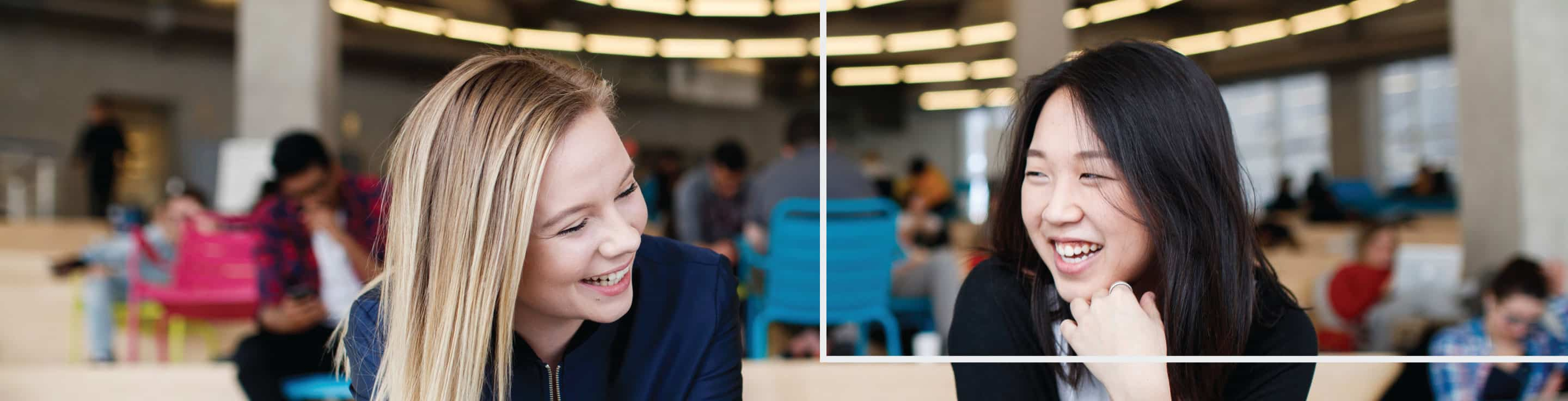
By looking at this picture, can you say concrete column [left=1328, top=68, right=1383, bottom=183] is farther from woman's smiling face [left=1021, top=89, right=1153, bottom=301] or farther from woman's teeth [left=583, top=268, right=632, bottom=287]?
woman's teeth [left=583, top=268, right=632, bottom=287]

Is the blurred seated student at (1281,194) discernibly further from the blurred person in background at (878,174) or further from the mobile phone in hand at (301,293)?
the blurred person in background at (878,174)

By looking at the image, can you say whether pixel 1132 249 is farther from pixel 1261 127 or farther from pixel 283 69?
pixel 283 69

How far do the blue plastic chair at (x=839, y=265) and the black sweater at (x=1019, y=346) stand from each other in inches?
62.7

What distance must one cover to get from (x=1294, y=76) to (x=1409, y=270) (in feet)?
7.36

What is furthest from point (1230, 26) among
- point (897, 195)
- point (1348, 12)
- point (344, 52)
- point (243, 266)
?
point (344, 52)

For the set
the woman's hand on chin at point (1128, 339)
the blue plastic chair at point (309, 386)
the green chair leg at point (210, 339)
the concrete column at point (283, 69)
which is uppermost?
the concrete column at point (283, 69)

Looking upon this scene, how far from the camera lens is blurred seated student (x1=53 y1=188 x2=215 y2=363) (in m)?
2.84

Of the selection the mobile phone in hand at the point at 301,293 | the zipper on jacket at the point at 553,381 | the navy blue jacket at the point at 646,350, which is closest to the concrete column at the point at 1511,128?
the navy blue jacket at the point at 646,350

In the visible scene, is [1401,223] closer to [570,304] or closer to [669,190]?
[669,190]

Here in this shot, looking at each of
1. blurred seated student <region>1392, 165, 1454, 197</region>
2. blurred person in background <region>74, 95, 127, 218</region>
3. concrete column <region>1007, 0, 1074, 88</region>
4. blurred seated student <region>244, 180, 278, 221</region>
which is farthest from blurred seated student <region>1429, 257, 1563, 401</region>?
blurred person in background <region>74, 95, 127, 218</region>

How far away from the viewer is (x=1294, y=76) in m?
1.07

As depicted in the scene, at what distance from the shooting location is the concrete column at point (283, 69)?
191 inches

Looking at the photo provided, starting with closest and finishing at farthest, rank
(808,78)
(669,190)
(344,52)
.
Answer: (669,190), (344,52), (808,78)

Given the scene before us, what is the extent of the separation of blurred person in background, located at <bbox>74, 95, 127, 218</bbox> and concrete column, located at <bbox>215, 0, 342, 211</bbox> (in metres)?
2.44
